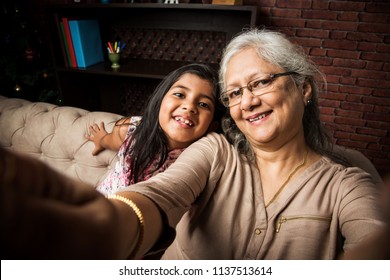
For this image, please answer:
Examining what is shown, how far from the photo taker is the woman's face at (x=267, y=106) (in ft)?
2.94

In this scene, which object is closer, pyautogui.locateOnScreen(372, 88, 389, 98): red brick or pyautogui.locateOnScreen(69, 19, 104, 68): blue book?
pyautogui.locateOnScreen(69, 19, 104, 68): blue book

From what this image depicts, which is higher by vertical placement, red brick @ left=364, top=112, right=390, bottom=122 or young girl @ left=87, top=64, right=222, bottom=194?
young girl @ left=87, top=64, right=222, bottom=194

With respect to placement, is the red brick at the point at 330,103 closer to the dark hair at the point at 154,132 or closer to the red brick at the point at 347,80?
the red brick at the point at 347,80

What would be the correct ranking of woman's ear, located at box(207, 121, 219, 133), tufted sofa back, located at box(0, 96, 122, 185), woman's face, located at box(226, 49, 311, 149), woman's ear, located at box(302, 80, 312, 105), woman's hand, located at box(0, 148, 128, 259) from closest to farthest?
1. woman's hand, located at box(0, 148, 128, 259)
2. woman's face, located at box(226, 49, 311, 149)
3. woman's ear, located at box(302, 80, 312, 105)
4. woman's ear, located at box(207, 121, 219, 133)
5. tufted sofa back, located at box(0, 96, 122, 185)

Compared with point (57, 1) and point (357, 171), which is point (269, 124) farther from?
point (57, 1)

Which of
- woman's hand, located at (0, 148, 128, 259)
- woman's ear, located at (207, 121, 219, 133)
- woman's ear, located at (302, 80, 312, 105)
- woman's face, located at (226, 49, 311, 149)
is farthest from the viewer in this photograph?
woman's ear, located at (207, 121, 219, 133)

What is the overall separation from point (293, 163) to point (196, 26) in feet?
6.20

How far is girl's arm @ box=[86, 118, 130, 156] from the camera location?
146cm

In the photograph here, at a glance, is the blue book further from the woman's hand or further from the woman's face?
the woman's hand

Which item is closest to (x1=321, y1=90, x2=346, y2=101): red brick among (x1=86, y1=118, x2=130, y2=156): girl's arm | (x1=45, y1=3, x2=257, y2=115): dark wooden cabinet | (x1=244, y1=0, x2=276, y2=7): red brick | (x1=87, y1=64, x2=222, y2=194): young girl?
(x1=244, y1=0, x2=276, y2=7): red brick

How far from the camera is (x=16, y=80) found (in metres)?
2.80

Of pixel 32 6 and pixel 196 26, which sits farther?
pixel 32 6

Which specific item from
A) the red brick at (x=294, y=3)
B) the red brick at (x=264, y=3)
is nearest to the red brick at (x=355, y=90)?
the red brick at (x=294, y=3)
